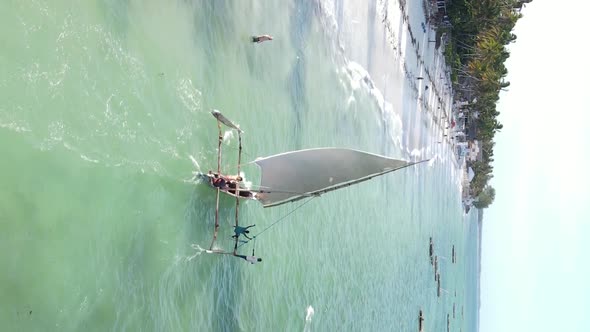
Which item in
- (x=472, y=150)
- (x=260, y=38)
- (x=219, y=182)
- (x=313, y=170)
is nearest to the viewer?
(x=219, y=182)

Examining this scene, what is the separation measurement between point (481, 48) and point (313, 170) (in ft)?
166

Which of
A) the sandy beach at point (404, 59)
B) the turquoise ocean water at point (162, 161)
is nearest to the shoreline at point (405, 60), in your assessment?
the sandy beach at point (404, 59)

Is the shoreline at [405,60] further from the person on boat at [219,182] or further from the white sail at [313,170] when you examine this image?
the person on boat at [219,182]

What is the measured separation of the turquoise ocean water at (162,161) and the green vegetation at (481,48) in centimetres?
3159

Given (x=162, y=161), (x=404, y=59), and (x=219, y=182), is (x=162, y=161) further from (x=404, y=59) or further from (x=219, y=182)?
(x=404, y=59)

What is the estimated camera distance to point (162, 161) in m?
18.2

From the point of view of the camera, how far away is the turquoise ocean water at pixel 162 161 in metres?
13.2

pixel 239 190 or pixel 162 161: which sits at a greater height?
pixel 162 161

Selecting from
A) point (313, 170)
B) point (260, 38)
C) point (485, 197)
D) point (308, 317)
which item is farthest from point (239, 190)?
point (485, 197)

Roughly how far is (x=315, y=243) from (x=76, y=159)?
16740 millimetres

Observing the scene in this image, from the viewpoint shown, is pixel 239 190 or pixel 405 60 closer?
pixel 239 190

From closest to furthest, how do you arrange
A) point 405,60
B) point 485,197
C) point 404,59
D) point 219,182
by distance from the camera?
1. point 219,182
2. point 404,59
3. point 405,60
4. point 485,197

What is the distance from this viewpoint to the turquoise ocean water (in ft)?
43.2

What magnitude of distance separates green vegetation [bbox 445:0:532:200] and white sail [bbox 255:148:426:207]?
44.9 m
